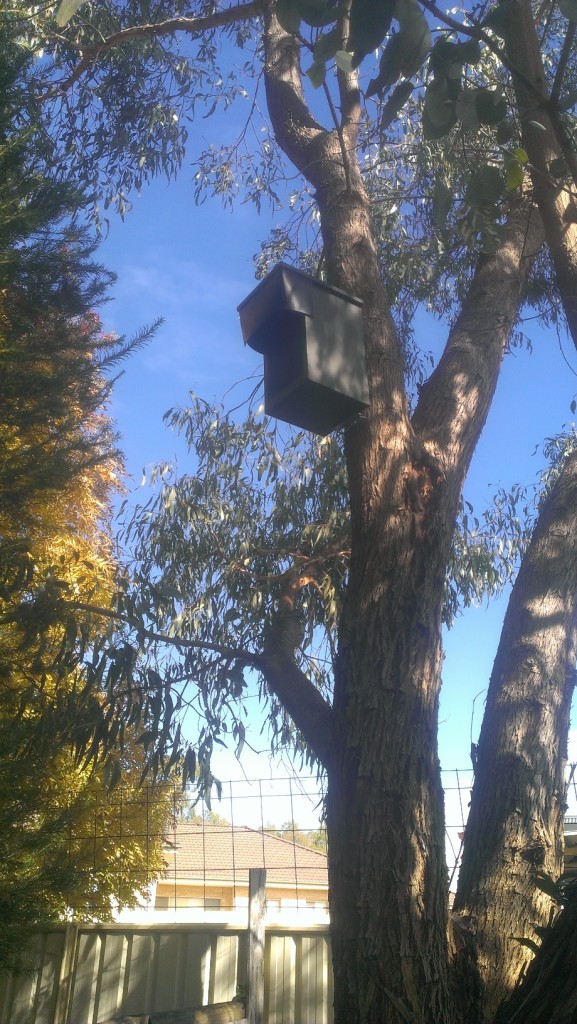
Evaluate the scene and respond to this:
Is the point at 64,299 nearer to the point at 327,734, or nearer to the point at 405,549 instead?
the point at 405,549

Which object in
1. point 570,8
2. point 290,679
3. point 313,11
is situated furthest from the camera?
point 290,679

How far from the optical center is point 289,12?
1361mm

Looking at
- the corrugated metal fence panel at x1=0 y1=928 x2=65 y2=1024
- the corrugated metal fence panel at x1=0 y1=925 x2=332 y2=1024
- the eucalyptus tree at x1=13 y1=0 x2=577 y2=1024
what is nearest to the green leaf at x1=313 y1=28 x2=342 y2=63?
the eucalyptus tree at x1=13 y1=0 x2=577 y2=1024

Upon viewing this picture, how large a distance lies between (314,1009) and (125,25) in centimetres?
520

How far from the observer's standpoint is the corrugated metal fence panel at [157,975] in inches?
141

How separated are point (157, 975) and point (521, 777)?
107 inches

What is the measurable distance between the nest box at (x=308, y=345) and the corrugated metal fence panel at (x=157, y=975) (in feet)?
7.50

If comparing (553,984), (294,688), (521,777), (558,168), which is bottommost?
(553,984)

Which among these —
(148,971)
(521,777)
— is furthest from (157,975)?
(521,777)

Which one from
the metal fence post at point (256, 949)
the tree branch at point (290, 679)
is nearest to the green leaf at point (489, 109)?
the tree branch at point (290, 679)

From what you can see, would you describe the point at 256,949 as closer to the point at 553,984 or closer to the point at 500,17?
the point at 553,984

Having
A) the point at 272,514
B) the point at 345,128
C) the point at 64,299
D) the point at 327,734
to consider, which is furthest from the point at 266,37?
the point at 327,734

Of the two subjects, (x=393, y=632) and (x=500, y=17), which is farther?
(x=393, y=632)

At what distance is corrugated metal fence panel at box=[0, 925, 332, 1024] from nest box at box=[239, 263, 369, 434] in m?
2.29
